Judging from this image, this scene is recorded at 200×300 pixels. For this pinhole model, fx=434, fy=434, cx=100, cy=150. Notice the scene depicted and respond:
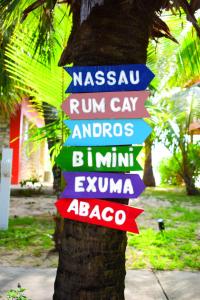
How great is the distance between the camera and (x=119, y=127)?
109 inches

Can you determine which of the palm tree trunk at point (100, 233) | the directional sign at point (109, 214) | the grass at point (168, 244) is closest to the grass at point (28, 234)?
the grass at point (168, 244)

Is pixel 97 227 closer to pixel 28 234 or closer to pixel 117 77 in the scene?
pixel 117 77

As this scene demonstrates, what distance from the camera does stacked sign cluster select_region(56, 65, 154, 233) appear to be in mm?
2717

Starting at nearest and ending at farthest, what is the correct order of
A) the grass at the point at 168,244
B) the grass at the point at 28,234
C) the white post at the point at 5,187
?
1. the grass at the point at 168,244
2. the grass at the point at 28,234
3. the white post at the point at 5,187

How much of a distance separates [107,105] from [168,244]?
14.4 ft

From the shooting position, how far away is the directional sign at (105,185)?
2701 mm

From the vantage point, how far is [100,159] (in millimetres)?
2760

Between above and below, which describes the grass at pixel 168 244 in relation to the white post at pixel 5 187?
below

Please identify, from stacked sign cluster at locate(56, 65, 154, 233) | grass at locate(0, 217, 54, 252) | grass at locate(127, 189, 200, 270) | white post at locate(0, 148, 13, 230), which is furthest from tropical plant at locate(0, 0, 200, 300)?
white post at locate(0, 148, 13, 230)

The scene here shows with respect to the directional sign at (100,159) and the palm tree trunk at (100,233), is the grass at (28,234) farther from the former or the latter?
the directional sign at (100,159)

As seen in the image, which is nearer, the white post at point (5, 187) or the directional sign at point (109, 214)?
the directional sign at point (109, 214)

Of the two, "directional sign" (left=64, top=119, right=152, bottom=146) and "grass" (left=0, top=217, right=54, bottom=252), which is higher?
"directional sign" (left=64, top=119, right=152, bottom=146)

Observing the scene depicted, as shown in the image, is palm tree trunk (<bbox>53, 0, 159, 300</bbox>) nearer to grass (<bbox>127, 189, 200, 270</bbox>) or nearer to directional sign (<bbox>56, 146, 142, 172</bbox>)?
directional sign (<bbox>56, 146, 142, 172</bbox>)

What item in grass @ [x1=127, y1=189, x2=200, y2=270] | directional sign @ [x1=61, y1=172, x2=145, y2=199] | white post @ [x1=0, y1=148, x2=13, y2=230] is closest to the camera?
directional sign @ [x1=61, y1=172, x2=145, y2=199]
